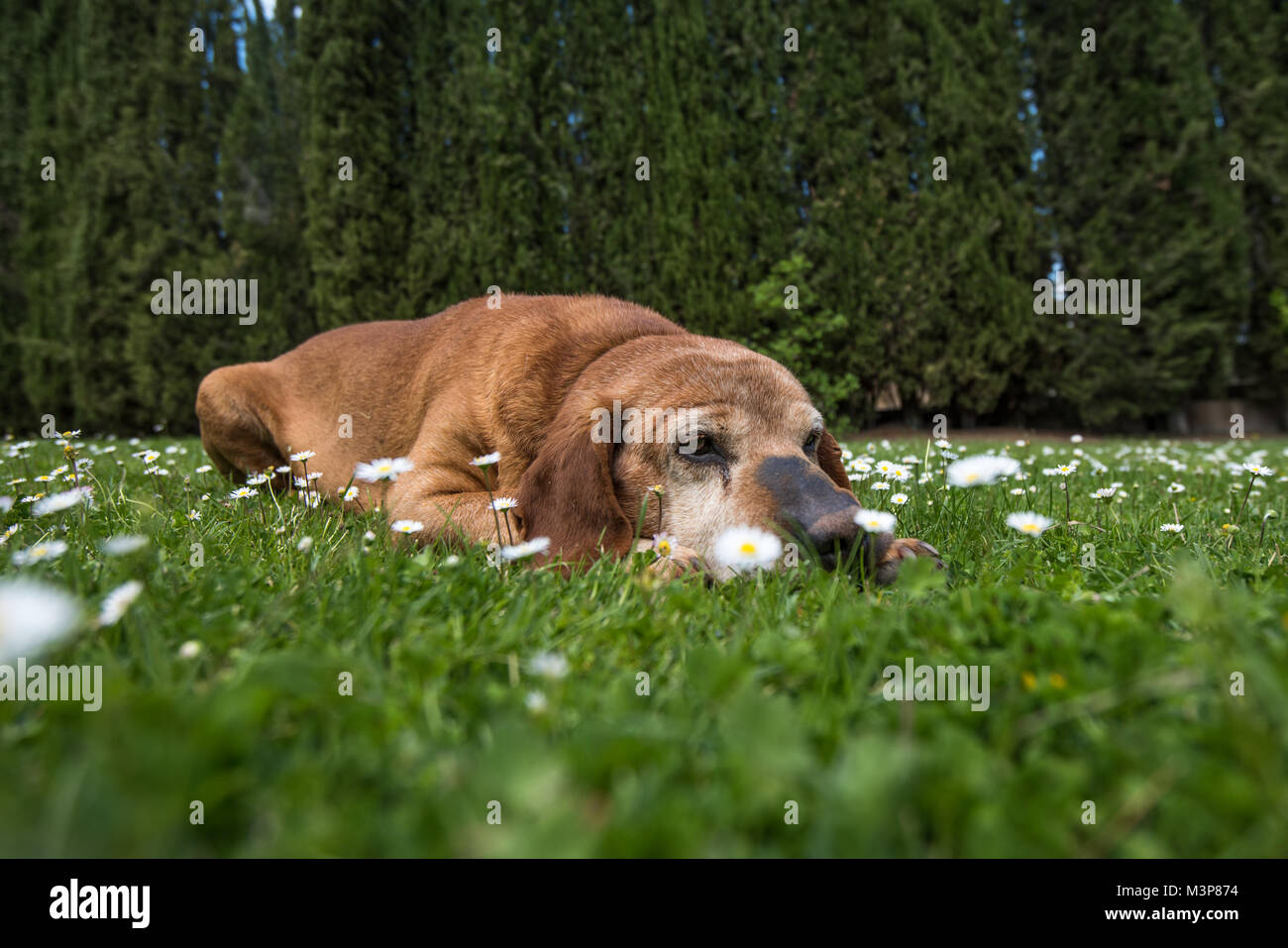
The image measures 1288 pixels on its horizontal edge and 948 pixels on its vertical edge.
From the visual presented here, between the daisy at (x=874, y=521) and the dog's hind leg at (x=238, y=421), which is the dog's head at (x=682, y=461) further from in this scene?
the dog's hind leg at (x=238, y=421)

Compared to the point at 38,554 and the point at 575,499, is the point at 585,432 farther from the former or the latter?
the point at 38,554

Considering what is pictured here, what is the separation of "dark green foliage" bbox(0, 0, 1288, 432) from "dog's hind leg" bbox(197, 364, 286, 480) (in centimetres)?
496

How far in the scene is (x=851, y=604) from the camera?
65.3 inches

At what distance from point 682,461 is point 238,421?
315 cm

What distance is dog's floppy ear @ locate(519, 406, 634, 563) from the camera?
7.75 ft

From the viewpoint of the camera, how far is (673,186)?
9328mm

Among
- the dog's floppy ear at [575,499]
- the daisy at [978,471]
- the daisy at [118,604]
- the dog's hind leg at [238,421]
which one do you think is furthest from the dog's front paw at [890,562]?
the dog's hind leg at [238,421]

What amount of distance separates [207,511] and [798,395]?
2528 millimetres

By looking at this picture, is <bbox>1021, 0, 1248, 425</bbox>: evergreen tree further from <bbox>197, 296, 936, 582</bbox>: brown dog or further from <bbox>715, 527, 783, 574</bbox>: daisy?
<bbox>715, 527, 783, 574</bbox>: daisy

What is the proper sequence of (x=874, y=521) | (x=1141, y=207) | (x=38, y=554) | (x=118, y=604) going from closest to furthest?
(x=118, y=604) → (x=38, y=554) → (x=874, y=521) → (x=1141, y=207)

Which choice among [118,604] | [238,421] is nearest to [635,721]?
[118,604]
